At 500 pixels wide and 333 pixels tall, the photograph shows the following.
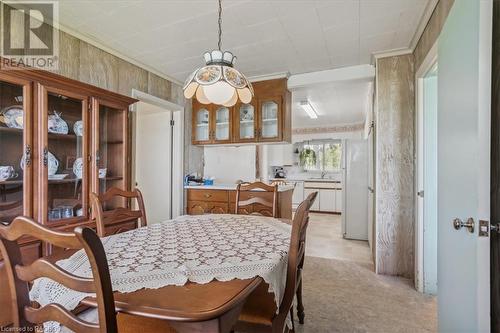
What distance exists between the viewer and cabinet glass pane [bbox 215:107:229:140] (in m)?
3.72

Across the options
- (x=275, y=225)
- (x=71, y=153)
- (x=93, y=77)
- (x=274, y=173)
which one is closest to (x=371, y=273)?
(x=275, y=225)

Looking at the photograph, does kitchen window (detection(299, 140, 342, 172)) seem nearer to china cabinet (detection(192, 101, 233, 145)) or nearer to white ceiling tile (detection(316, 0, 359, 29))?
china cabinet (detection(192, 101, 233, 145))

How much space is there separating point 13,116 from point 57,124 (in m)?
0.27

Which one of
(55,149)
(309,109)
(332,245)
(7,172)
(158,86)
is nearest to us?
(7,172)

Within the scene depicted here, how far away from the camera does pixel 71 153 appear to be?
2.11 meters

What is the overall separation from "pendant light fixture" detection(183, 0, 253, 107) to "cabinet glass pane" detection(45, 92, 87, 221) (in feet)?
3.28

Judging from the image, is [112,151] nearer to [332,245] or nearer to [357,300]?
[357,300]

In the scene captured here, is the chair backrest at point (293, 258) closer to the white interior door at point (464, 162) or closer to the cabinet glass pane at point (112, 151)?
the white interior door at point (464, 162)

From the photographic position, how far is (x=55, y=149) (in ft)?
6.50

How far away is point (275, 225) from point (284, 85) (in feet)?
7.08

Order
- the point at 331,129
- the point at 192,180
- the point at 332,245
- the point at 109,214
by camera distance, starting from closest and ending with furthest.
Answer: the point at 109,214, the point at 192,180, the point at 332,245, the point at 331,129

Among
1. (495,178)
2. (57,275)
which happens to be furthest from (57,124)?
(495,178)

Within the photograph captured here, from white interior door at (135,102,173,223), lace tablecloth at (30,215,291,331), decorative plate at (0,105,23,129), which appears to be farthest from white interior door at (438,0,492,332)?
white interior door at (135,102,173,223)

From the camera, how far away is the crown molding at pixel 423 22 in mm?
1880
